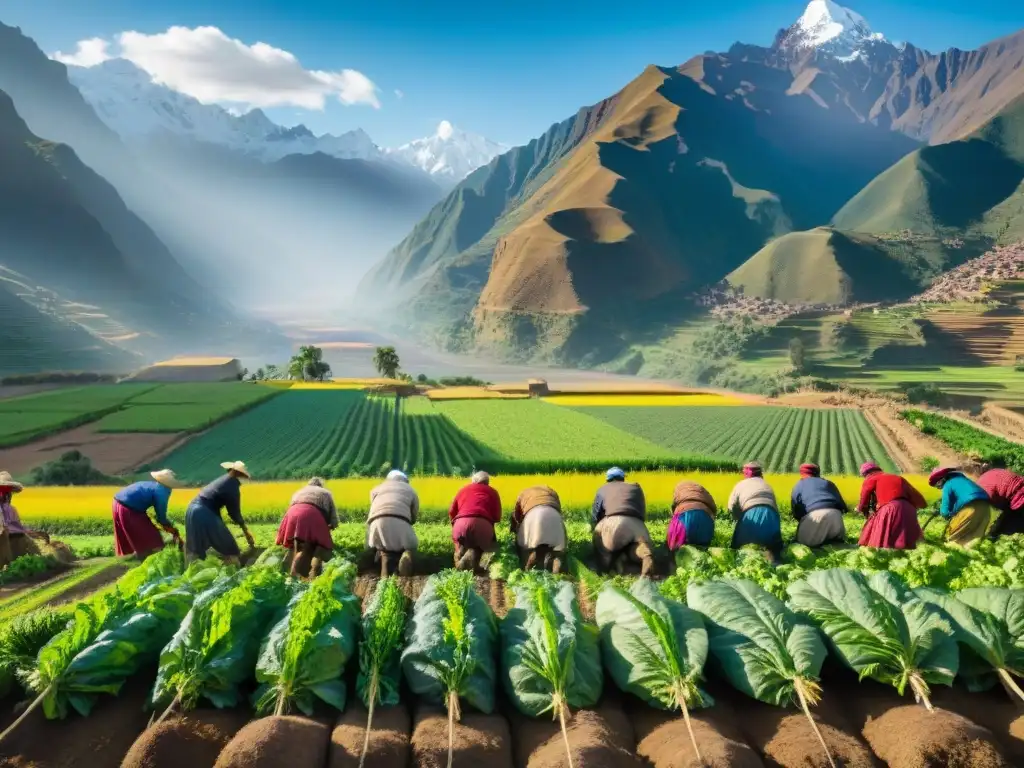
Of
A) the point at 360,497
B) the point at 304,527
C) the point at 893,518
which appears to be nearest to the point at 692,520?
the point at 893,518

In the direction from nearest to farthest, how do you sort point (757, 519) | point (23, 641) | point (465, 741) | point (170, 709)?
point (465, 741), point (170, 709), point (23, 641), point (757, 519)

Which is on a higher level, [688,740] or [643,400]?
[688,740]

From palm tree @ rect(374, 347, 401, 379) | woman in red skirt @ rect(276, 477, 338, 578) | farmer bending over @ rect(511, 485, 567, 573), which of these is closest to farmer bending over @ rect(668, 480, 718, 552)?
farmer bending over @ rect(511, 485, 567, 573)

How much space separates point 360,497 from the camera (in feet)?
52.2

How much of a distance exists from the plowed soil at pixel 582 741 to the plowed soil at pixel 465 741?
138mm

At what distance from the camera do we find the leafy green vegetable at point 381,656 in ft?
16.4

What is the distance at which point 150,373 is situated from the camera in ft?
217

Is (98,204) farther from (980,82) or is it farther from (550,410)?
(980,82)

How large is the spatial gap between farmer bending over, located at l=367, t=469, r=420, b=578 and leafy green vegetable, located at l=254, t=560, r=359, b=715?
12.9ft

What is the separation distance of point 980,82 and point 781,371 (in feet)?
593

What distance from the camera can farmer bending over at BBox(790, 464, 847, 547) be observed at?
32.6ft

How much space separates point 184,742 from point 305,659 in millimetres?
897

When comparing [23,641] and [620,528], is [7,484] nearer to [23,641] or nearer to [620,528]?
[23,641]

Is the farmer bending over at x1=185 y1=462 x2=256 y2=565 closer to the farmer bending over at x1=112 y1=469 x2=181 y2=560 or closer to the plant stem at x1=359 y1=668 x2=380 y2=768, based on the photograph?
the farmer bending over at x1=112 y1=469 x2=181 y2=560
